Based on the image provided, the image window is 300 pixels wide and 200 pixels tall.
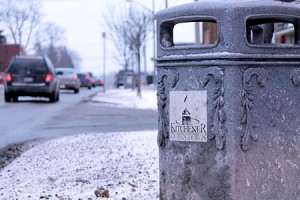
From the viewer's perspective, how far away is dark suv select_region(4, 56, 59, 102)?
902 inches

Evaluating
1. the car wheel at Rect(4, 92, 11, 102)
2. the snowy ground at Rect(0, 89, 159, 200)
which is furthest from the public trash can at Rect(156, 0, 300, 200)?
the car wheel at Rect(4, 92, 11, 102)

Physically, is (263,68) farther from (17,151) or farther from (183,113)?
(17,151)

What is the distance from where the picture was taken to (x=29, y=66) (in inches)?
912

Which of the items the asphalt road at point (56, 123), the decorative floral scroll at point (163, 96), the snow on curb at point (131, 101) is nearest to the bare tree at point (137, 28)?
the snow on curb at point (131, 101)

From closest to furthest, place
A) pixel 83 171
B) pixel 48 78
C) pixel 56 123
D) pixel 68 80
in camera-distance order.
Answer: pixel 83 171 < pixel 56 123 < pixel 48 78 < pixel 68 80

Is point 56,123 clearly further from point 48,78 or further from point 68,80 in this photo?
point 68,80

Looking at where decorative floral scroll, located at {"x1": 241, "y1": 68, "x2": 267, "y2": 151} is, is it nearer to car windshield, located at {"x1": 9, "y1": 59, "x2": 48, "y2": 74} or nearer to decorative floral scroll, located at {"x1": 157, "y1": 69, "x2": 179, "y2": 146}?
decorative floral scroll, located at {"x1": 157, "y1": 69, "x2": 179, "y2": 146}

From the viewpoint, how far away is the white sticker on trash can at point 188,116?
4.17 m

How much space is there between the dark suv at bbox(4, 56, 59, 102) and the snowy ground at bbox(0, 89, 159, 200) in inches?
511

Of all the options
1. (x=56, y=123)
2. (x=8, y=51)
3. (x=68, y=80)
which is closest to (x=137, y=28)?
(x=68, y=80)

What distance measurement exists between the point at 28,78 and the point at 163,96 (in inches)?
751

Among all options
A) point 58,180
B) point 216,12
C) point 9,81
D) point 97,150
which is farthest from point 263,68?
point 9,81

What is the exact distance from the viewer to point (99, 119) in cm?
1634

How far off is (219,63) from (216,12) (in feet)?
1.07
